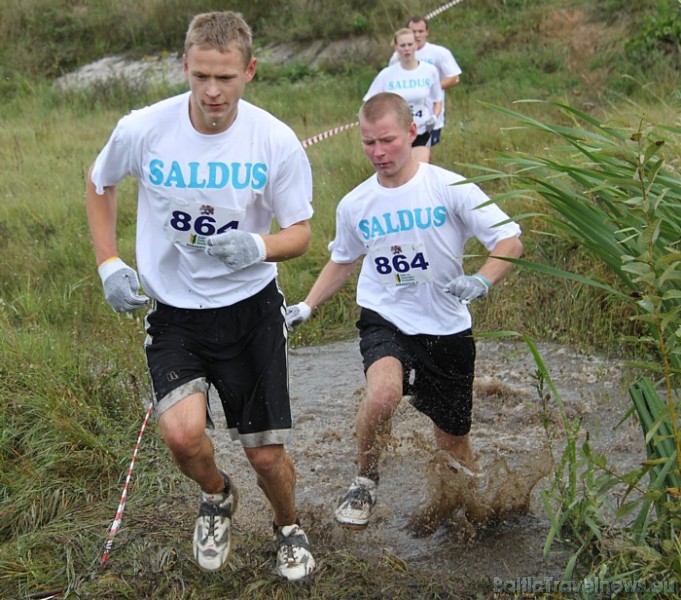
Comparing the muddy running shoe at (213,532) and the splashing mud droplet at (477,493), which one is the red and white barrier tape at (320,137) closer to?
the splashing mud droplet at (477,493)

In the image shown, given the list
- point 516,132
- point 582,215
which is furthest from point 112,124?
point 582,215

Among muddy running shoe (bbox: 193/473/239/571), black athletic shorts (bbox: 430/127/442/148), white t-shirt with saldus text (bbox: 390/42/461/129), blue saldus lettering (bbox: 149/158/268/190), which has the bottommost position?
black athletic shorts (bbox: 430/127/442/148)

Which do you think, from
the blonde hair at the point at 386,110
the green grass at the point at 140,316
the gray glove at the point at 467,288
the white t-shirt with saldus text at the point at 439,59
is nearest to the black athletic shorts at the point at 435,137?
the green grass at the point at 140,316

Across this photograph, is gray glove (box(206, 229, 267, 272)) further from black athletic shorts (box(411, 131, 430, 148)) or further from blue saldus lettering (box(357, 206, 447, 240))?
black athletic shorts (box(411, 131, 430, 148))

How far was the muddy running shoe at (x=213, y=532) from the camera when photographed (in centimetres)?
358

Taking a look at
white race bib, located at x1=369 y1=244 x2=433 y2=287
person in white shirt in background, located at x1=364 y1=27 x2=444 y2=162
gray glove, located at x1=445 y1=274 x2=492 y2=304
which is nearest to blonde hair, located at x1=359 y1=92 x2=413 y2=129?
white race bib, located at x1=369 y1=244 x2=433 y2=287

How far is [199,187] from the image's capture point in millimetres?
3502

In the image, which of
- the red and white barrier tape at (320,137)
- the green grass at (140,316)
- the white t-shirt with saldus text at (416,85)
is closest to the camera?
the green grass at (140,316)

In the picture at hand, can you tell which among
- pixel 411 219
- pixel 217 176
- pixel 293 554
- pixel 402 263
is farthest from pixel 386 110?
pixel 293 554

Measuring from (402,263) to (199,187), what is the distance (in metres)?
1.04

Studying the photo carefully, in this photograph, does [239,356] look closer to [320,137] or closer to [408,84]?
[408,84]

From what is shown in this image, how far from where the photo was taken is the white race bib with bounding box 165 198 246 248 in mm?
3510

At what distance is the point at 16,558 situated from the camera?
12.7 feet

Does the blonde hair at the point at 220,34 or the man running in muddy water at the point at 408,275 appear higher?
the blonde hair at the point at 220,34
